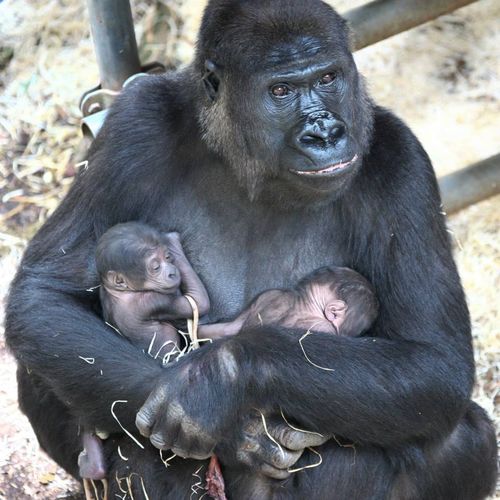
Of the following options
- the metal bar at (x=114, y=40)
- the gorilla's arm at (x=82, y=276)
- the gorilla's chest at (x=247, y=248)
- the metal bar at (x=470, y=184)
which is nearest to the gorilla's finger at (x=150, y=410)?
the gorilla's arm at (x=82, y=276)

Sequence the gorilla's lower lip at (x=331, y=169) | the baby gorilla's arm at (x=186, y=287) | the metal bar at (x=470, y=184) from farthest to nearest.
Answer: the metal bar at (x=470, y=184)
the baby gorilla's arm at (x=186, y=287)
the gorilla's lower lip at (x=331, y=169)

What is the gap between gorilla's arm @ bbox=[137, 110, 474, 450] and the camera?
4348 millimetres

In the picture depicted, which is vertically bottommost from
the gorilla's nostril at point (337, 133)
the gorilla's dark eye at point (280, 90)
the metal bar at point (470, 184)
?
the metal bar at point (470, 184)

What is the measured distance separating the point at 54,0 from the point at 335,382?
4.66m

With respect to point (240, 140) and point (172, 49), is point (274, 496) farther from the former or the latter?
point (172, 49)

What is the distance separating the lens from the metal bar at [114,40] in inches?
243

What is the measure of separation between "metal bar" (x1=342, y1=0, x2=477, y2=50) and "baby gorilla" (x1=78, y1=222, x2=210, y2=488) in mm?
2013

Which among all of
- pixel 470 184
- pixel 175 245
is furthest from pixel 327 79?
pixel 470 184

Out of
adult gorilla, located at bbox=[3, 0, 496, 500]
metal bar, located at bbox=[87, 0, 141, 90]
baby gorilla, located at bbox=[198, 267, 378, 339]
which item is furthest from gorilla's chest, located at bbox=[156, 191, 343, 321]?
metal bar, located at bbox=[87, 0, 141, 90]

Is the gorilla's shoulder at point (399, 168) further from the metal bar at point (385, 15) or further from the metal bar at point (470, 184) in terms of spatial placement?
Result: the metal bar at point (470, 184)

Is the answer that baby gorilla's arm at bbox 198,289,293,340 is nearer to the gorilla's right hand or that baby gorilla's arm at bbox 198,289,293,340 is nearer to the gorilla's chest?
the gorilla's chest

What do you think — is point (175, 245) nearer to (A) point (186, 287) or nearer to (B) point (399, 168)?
(A) point (186, 287)

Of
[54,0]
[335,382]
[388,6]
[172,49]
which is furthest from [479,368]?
[54,0]

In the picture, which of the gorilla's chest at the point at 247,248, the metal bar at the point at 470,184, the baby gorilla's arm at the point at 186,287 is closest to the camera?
Answer: the baby gorilla's arm at the point at 186,287
